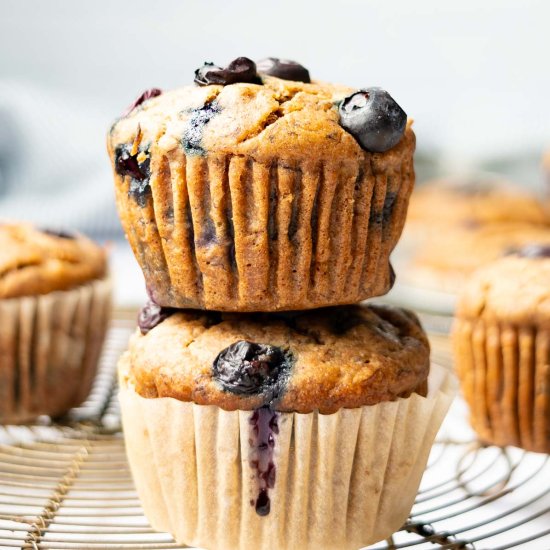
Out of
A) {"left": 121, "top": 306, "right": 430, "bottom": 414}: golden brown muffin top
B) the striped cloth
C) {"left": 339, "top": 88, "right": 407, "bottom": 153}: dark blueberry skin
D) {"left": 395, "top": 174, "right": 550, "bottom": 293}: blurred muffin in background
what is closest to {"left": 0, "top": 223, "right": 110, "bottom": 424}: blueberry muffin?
{"left": 121, "top": 306, "right": 430, "bottom": 414}: golden brown muffin top

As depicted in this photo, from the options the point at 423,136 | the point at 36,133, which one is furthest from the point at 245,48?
the point at 423,136

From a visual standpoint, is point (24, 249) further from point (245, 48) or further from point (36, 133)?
point (245, 48)

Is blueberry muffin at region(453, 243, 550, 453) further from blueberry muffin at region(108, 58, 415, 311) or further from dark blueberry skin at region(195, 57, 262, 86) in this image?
dark blueberry skin at region(195, 57, 262, 86)

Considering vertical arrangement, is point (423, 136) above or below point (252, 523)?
below

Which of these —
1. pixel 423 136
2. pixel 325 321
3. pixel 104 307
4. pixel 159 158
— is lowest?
pixel 423 136

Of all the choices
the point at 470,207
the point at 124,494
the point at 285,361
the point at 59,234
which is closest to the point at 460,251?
the point at 470,207

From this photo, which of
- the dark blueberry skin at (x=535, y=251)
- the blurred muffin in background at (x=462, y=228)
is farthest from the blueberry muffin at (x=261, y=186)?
the blurred muffin in background at (x=462, y=228)
